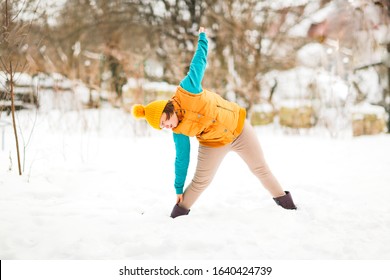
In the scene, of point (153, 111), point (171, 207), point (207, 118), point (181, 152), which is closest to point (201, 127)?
point (207, 118)

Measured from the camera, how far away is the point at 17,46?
294cm

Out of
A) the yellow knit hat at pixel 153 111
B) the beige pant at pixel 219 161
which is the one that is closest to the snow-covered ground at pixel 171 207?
the beige pant at pixel 219 161

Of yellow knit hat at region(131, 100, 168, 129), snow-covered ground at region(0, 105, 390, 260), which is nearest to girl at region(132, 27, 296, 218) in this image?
yellow knit hat at region(131, 100, 168, 129)

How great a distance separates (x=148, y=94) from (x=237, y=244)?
518 cm

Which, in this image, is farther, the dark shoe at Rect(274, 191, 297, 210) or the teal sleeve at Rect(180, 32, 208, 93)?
the dark shoe at Rect(274, 191, 297, 210)

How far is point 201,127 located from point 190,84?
0.29 m

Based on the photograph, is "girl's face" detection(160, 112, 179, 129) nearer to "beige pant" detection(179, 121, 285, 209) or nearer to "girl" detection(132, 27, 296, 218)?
"girl" detection(132, 27, 296, 218)

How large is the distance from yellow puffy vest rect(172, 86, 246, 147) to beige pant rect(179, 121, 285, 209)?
0.05 meters

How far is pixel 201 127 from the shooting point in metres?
2.05

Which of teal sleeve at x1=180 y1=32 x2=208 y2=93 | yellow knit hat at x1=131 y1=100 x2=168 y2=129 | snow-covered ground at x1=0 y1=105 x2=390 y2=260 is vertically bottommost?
snow-covered ground at x1=0 y1=105 x2=390 y2=260

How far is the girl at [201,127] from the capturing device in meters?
1.98

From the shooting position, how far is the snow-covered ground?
1841 mm

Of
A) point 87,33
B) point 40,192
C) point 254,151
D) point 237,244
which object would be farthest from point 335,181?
point 87,33

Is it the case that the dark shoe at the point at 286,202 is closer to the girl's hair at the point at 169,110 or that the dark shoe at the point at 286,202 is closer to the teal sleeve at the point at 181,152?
the teal sleeve at the point at 181,152
